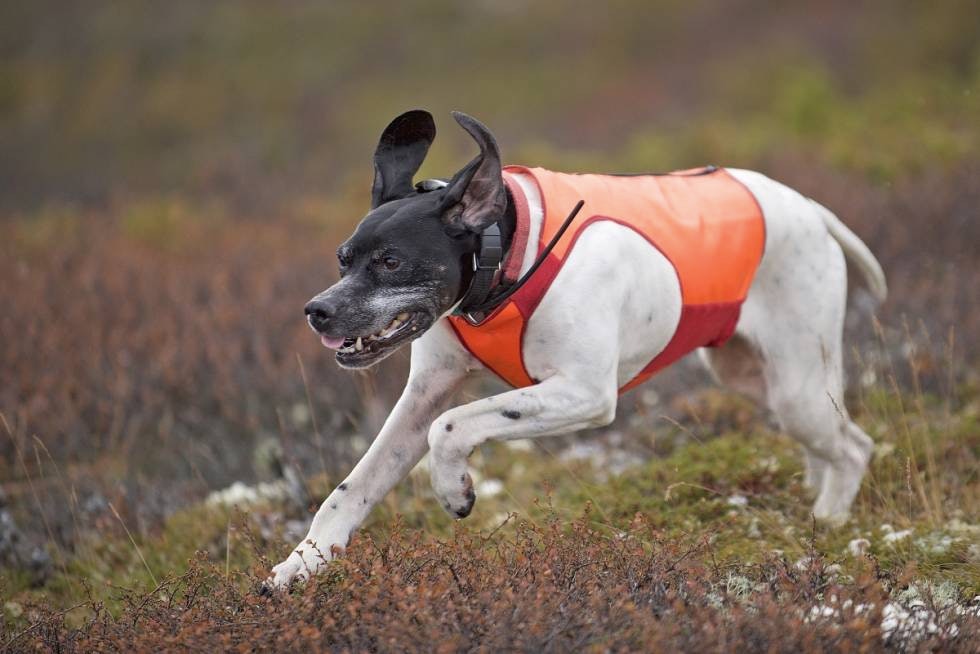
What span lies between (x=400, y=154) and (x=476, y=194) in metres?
0.40

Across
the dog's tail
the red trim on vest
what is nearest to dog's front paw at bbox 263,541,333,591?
the red trim on vest

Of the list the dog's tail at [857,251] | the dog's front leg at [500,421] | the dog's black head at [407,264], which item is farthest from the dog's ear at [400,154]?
the dog's tail at [857,251]

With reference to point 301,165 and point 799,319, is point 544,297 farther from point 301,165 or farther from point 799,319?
point 301,165

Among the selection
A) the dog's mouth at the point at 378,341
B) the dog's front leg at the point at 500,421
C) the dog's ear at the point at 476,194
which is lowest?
the dog's front leg at the point at 500,421

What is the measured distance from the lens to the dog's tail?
441 cm

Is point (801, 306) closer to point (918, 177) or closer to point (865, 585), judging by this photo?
point (865, 585)

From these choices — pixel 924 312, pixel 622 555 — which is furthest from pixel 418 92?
pixel 622 555

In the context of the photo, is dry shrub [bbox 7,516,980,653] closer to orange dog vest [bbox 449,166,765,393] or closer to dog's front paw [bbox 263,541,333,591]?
dog's front paw [bbox 263,541,333,591]

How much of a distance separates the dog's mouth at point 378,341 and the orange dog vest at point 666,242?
22 centimetres

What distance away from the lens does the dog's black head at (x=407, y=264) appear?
3.21 m

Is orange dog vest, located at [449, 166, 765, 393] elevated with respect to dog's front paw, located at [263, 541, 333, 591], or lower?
elevated

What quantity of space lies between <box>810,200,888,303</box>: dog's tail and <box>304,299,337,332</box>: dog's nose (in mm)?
2057

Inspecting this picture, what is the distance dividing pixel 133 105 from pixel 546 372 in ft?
49.4

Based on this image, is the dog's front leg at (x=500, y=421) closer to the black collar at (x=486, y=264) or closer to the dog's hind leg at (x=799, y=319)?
the black collar at (x=486, y=264)
